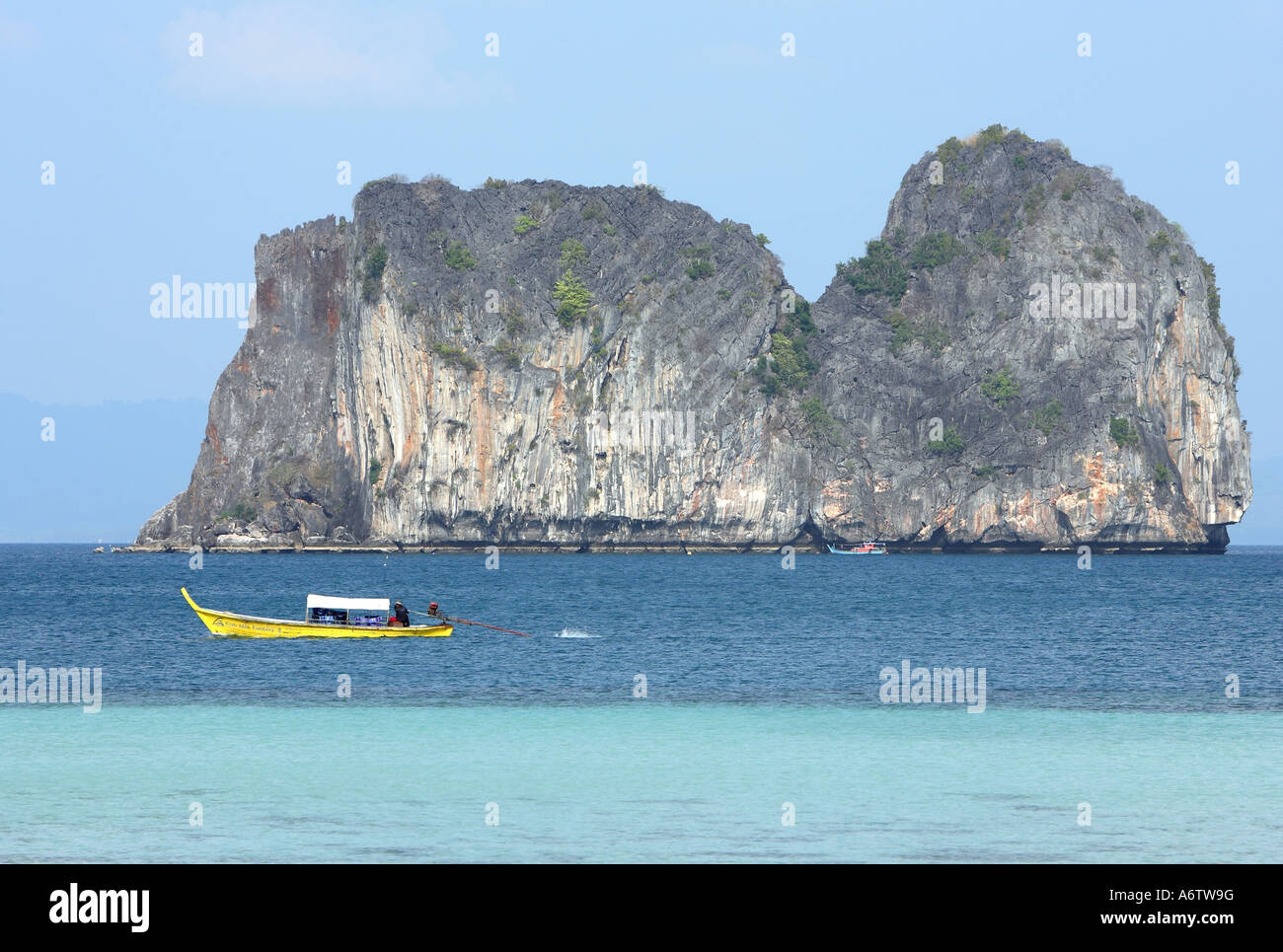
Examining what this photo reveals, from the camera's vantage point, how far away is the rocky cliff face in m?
150

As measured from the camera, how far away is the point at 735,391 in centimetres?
15500

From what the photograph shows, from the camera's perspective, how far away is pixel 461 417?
502 ft

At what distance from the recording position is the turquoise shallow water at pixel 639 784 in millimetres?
18891

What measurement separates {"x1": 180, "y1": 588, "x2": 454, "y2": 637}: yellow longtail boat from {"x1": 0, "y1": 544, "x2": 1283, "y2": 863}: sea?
2.03ft

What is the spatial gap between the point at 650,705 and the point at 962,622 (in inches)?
1173

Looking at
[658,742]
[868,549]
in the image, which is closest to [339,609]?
[658,742]

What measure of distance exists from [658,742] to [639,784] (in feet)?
14.8

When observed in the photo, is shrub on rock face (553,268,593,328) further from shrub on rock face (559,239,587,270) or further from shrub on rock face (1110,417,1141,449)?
shrub on rock face (1110,417,1141,449)

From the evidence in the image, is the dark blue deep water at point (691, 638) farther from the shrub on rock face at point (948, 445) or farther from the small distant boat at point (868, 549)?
the shrub on rock face at point (948, 445)

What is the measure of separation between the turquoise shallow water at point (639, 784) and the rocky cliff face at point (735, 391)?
11962 centimetres

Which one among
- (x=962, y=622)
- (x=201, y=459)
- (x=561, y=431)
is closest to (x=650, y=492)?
(x=561, y=431)

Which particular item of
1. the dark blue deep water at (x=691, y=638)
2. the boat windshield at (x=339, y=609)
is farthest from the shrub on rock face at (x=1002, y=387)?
the boat windshield at (x=339, y=609)
